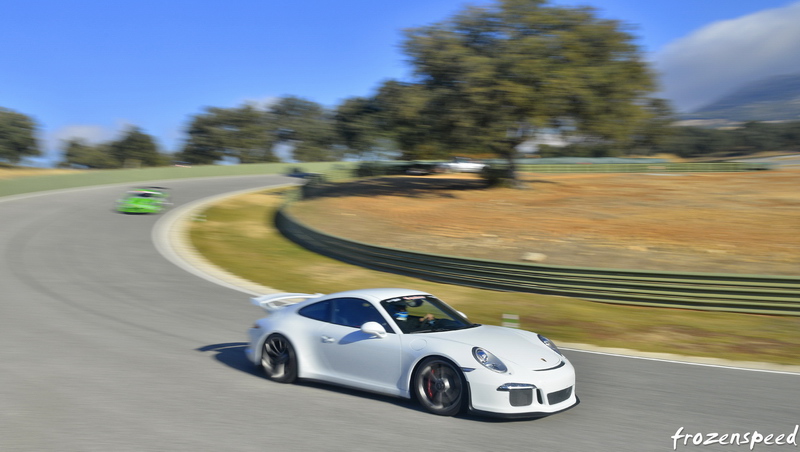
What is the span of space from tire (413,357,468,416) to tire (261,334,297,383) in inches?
64.5

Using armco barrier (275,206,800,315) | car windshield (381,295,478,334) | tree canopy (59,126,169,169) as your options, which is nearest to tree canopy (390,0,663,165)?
armco barrier (275,206,800,315)

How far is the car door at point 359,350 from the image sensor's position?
6.54 metres

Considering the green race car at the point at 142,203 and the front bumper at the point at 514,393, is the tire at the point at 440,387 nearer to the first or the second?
the front bumper at the point at 514,393

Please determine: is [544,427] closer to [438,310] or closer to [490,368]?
[490,368]

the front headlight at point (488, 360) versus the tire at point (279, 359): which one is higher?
the front headlight at point (488, 360)

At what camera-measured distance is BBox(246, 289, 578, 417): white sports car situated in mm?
5918

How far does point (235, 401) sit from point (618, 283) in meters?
10.0

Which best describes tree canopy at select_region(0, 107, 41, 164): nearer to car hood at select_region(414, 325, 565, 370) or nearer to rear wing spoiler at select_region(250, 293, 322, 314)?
rear wing spoiler at select_region(250, 293, 322, 314)

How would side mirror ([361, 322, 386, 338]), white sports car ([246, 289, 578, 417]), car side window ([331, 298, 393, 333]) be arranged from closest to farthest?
white sports car ([246, 289, 578, 417]) → side mirror ([361, 322, 386, 338]) → car side window ([331, 298, 393, 333])

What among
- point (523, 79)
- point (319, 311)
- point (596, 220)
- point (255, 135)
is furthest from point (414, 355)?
point (255, 135)

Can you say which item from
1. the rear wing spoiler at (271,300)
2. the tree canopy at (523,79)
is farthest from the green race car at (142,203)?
the rear wing spoiler at (271,300)

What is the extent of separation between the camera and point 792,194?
31281mm

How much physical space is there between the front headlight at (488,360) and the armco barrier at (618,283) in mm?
8850

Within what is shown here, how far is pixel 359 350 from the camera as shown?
676cm
